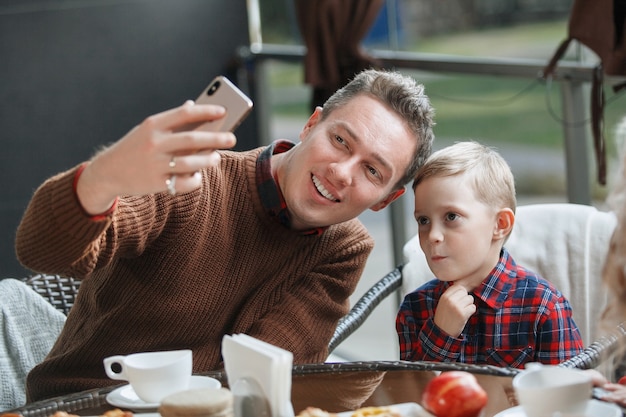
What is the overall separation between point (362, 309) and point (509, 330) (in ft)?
1.37

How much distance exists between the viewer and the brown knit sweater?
80.4 inches

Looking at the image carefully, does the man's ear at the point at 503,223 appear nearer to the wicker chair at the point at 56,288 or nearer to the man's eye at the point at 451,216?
the man's eye at the point at 451,216

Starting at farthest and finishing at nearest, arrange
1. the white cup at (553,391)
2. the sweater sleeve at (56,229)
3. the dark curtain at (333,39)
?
the dark curtain at (333,39), the sweater sleeve at (56,229), the white cup at (553,391)

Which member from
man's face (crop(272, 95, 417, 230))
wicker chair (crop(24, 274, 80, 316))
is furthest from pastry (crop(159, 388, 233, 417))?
wicker chair (crop(24, 274, 80, 316))

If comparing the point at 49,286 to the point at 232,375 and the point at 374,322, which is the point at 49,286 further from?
the point at 374,322

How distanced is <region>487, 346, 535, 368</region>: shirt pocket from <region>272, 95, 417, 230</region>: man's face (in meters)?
0.40

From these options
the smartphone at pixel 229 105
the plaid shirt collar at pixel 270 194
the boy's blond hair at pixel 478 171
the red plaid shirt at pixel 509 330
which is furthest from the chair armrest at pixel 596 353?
the smartphone at pixel 229 105

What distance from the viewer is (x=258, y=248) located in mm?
2139

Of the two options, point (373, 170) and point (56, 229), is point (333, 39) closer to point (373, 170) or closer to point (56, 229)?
point (373, 170)

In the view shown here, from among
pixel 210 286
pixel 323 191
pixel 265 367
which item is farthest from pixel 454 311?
Answer: pixel 265 367

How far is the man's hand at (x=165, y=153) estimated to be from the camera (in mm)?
1473

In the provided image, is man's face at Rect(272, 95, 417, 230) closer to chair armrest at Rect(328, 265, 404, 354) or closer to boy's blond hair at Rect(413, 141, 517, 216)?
boy's blond hair at Rect(413, 141, 517, 216)

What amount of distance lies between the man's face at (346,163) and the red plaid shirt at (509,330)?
0.99 feet

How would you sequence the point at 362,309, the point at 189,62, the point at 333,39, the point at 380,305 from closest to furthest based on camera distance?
the point at 362,309 < the point at 333,39 < the point at 189,62 < the point at 380,305
